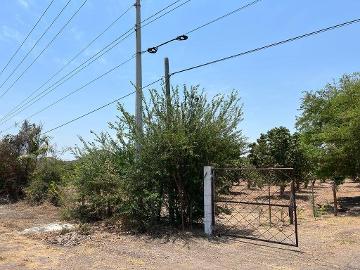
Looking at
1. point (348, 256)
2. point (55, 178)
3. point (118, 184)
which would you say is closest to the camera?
point (348, 256)

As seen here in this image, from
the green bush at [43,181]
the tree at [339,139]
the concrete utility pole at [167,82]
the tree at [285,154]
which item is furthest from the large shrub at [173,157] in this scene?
the tree at [285,154]

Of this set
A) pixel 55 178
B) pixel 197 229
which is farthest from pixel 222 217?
pixel 55 178

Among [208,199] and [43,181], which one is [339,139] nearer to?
[208,199]

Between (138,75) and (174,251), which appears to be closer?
(174,251)

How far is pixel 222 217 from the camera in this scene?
1673 centimetres

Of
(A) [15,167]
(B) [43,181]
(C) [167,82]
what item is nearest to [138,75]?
(C) [167,82]

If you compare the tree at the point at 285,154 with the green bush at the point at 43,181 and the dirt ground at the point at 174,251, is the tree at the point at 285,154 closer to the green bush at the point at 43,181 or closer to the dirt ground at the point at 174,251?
the green bush at the point at 43,181

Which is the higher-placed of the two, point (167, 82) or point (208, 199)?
point (167, 82)

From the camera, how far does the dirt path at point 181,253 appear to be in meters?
9.58

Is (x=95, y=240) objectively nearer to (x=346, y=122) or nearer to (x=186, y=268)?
(x=186, y=268)

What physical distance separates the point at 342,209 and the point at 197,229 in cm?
1001

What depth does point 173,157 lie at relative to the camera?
13.2 meters

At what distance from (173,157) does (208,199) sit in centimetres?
154

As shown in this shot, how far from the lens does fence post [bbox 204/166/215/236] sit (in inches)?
505
